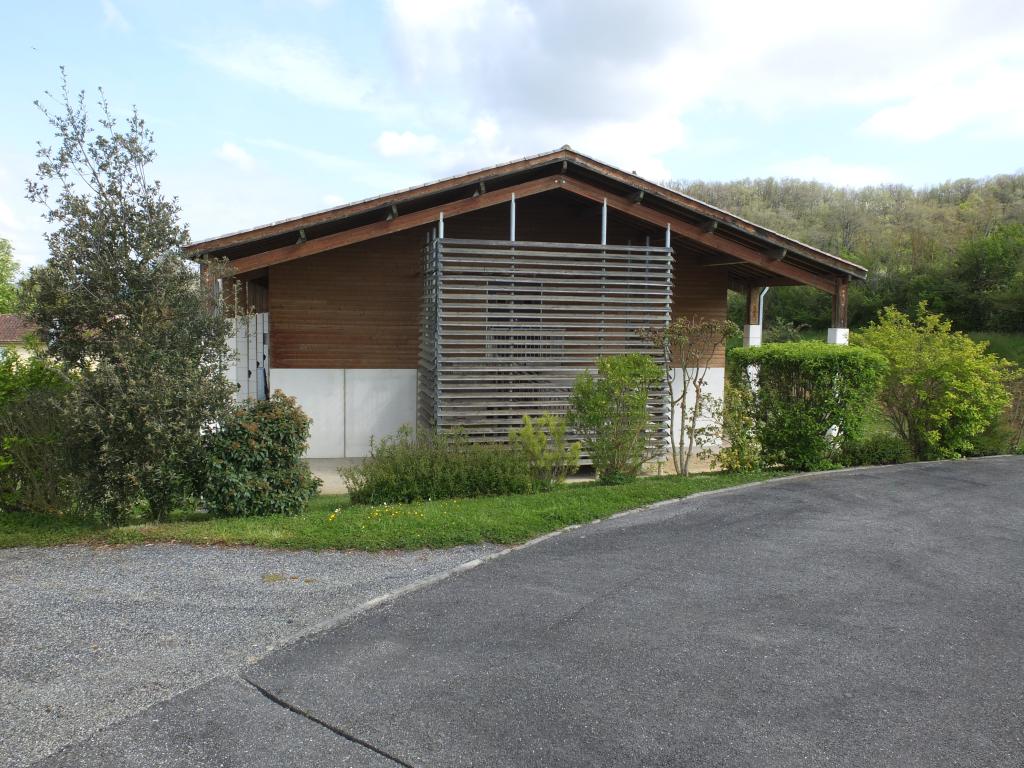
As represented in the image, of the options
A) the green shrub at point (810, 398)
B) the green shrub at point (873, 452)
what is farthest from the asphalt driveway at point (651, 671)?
the green shrub at point (873, 452)

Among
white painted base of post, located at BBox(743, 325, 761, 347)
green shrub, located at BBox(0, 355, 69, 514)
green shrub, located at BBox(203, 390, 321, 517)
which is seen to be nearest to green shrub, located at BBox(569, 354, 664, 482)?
green shrub, located at BBox(203, 390, 321, 517)

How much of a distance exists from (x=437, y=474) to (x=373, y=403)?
491 centimetres

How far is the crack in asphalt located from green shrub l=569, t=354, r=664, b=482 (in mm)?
6146

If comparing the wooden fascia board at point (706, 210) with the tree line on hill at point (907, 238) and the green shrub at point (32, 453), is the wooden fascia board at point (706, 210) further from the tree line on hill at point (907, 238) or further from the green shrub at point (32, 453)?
the tree line on hill at point (907, 238)

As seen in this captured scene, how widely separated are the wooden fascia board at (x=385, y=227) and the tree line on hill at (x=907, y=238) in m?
23.2

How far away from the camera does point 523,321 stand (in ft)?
39.1

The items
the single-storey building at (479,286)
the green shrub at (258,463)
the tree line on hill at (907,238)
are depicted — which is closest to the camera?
the green shrub at (258,463)

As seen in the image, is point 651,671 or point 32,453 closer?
point 651,671

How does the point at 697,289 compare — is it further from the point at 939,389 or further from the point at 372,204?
the point at 372,204

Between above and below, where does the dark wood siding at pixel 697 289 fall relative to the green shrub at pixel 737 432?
above

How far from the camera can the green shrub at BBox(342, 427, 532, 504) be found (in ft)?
29.0

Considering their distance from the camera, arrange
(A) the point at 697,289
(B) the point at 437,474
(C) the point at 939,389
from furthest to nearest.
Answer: (A) the point at 697,289
(C) the point at 939,389
(B) the point at 437,474

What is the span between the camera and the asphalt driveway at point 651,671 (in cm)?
360

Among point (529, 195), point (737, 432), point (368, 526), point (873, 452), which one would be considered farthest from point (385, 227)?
point (873, 452)
